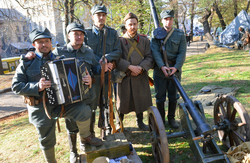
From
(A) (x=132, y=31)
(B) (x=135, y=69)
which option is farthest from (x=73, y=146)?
(A) (x=132, y=31)

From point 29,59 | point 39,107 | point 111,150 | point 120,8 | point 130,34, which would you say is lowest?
point 111,150

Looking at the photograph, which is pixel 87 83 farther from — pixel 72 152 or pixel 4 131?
pixel 4 131

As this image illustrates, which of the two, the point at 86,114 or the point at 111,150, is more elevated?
the point at 86,114

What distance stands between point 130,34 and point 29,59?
190 centimetres

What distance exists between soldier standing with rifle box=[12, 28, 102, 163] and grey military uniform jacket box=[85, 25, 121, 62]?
888 millimetres

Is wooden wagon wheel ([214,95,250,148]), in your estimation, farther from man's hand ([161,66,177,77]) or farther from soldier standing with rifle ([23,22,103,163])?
soldier standing with rifle ([23,22,103,163])

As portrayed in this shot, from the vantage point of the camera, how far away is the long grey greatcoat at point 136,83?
385 cm

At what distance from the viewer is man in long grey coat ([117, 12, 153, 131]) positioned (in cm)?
376

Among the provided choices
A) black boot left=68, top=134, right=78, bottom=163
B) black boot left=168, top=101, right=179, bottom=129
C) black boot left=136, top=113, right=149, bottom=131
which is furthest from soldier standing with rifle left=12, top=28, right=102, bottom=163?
black boot left=168, top=101, right=179, bottom=129

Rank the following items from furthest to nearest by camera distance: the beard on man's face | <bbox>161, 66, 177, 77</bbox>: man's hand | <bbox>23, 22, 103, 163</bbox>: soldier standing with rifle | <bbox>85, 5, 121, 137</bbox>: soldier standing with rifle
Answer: the beard on man's face < <bbox>161, 66, 177, 77</bbox>: man's hand < <bbox>85, 5, 121, 137</bbox>: soldier standing with rifle < <bbox>23, 22, 103, 163</bbox>: soldier standing with rifle

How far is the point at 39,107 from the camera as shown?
8.76ft

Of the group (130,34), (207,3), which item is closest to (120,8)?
(207,3)

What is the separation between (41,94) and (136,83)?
1.83m

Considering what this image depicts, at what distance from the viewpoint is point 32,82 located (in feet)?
8.50
